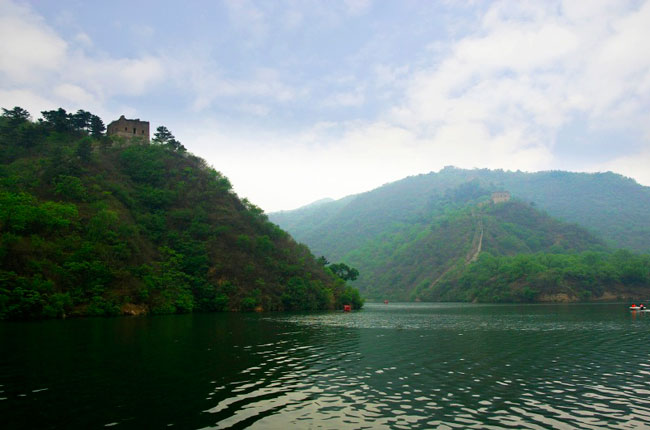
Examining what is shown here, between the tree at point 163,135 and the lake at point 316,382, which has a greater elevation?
the tree at point 163,135

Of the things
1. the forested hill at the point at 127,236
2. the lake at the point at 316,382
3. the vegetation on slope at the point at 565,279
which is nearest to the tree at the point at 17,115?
the forested hill at the point at 127,236

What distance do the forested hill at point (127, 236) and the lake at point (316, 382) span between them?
26.7 metres

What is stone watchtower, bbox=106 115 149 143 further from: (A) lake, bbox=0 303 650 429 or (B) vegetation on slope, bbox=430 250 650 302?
(B) vegetation on slope, bbox=430 250 650 302

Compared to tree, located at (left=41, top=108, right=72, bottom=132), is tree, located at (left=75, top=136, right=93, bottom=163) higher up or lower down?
lower down

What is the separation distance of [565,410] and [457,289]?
7372 inches

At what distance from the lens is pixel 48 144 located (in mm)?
106938

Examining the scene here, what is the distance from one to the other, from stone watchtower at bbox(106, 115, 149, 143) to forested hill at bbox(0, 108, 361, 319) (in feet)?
16.3

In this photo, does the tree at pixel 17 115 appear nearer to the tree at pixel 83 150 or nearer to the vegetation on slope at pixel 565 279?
the tree at pixel 83 150

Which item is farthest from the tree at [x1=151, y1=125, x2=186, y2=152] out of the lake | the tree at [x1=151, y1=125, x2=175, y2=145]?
the lake

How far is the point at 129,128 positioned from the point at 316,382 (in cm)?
12937

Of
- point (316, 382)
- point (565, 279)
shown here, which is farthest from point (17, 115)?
point (565, 279)

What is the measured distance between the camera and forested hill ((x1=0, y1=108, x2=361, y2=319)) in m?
65.8

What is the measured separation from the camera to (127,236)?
267 ft

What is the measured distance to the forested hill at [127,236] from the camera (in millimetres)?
65750
